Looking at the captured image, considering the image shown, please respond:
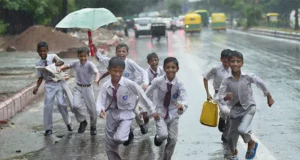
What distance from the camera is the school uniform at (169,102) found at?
6.62 metres

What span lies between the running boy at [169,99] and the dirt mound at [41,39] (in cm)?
1882

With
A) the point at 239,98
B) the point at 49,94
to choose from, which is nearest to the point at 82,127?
the point at 49,94

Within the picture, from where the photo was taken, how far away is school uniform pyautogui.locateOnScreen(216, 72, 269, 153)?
21.8ft

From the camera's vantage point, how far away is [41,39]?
25656 millimetres

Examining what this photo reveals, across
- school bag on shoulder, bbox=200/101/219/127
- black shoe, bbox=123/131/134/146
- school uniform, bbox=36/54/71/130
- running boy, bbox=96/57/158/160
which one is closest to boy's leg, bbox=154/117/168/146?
running boy, bbox=96/57/158/160

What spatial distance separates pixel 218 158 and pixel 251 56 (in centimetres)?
1639

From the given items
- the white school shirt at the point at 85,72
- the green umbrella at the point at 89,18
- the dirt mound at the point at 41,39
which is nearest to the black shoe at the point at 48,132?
the white school shirt at the point at 85,72

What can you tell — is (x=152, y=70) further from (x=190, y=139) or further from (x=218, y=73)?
(x=190, y=139)

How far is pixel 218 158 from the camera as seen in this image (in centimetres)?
707

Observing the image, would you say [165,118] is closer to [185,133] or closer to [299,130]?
[185,133]

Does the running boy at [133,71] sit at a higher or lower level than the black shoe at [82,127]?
higher

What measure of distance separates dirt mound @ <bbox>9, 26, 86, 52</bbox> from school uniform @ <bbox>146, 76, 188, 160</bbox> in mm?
18812

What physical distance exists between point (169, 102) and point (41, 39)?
19.8 meters

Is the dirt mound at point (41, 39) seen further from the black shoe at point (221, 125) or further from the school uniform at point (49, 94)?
the black shoe at point (221, 125)
